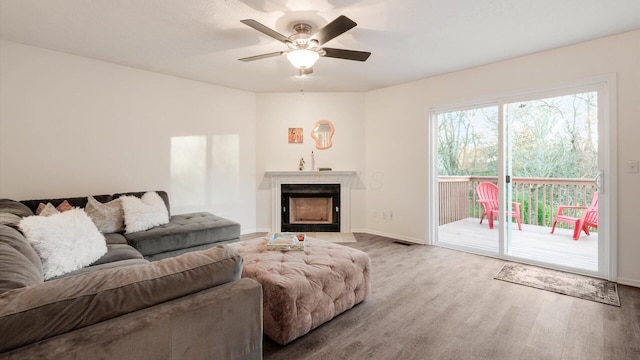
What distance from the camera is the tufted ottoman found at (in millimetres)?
1839

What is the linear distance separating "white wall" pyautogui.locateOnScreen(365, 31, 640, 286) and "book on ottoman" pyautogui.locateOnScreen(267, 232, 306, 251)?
230 centimetres

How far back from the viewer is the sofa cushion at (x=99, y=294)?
83 cm

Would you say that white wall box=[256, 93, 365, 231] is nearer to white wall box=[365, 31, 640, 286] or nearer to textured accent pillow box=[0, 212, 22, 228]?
white wall box=[365, 31, 640, 286]

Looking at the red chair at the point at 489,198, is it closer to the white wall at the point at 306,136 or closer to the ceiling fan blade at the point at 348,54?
the white wall at the point at 306,136

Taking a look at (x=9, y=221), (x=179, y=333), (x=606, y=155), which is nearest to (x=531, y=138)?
(x=606, y=155)

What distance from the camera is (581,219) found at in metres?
3.69

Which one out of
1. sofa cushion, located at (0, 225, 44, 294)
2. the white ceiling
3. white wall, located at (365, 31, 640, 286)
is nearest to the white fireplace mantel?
white wall, located at (365, 31, 640, 286)

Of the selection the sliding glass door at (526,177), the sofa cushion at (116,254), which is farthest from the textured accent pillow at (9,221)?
the sliding glass door at (526,177)

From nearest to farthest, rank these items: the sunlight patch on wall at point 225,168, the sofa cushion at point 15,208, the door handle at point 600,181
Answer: the sofa cushion at point 15,208 < the door handle at point 600,181 < the sunlight patch on wall at point 225,168

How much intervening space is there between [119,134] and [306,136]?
2.67 metres

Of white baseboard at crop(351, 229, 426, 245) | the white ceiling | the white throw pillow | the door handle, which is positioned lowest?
white baseboard at crop(351, 229, 426, 245)

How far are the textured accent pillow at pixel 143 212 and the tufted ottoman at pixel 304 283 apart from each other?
1213mm

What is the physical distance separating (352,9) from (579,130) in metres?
2.87

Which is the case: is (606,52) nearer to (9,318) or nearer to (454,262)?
(454,262)
